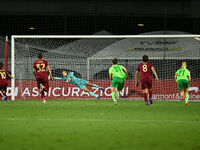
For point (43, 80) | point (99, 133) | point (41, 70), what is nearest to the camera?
point (99, 133)

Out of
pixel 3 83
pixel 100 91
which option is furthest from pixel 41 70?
pixel 100 91

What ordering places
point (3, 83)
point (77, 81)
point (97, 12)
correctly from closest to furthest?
1. point (3, 83)
2. point (77, 81)
3. point (97, 12)

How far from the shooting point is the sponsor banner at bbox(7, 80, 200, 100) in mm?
17719

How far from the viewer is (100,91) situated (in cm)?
1814

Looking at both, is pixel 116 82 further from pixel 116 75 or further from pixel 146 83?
pixel 146 83

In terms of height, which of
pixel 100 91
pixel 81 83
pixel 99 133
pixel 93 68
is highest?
pixel 93 68

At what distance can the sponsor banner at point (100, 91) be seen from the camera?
698 inches

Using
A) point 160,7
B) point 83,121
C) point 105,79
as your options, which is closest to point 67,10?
point 160,7

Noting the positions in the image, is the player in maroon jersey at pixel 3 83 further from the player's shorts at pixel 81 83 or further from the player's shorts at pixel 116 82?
the player's shorts at pixel 116 82

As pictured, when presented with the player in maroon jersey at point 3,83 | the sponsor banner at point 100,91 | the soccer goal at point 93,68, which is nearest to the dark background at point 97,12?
the soccer goal at point 93,68

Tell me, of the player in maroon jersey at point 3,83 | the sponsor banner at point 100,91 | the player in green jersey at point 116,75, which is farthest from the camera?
the sponsor banner at point 100,91

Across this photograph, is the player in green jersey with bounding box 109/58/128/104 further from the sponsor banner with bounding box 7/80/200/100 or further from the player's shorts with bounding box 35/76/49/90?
the sponsor banner with bounding box 7/80/200/100

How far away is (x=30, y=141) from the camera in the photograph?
19.5 ft

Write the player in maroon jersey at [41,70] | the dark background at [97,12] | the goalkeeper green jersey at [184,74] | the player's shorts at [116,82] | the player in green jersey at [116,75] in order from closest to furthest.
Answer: the player in maroon jersey at [41,70], the player in green jersey at [116,75], the player's shorts at [116,82], the goalkeeper green jersey at [184,74], the dark background at [97,12]
